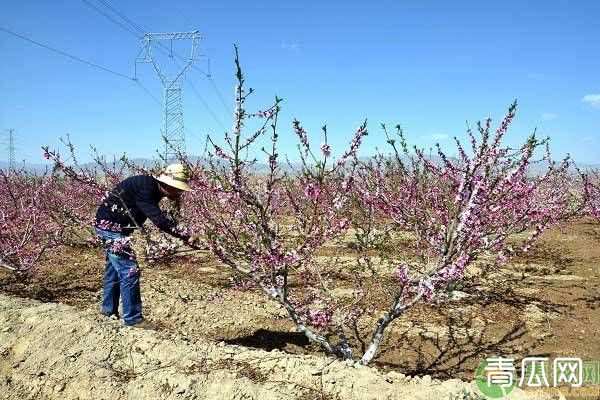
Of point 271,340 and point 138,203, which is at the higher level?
point 138,203

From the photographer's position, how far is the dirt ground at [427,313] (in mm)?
5051

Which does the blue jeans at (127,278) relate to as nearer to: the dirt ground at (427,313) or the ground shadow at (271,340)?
the dirt ground at (427,313)

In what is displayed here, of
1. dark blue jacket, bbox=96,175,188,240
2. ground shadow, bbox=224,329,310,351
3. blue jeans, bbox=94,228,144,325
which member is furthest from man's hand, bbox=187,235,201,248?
ground shadow, bbox=224,329,310,351

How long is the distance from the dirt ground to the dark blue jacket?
0.68m

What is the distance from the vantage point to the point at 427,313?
20.4ft

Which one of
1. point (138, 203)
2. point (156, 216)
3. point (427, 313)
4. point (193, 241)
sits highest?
point (138, 203)

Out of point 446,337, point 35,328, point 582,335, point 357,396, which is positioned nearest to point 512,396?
point 357,396

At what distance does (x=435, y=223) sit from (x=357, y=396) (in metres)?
2.83

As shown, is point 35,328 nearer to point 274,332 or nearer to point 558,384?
point 274,332

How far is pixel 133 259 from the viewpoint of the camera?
4.60 meters

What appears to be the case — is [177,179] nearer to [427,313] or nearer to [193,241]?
[193,241]

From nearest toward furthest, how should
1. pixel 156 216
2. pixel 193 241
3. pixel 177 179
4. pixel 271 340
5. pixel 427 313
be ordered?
pixel 193 241 → pixel 156 216 → pixel 177 179 → pixel 271 340 → pixel 427 313

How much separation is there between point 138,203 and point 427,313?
4359 millimetres

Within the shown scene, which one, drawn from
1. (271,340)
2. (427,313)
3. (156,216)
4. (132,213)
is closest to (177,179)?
(156,216)
